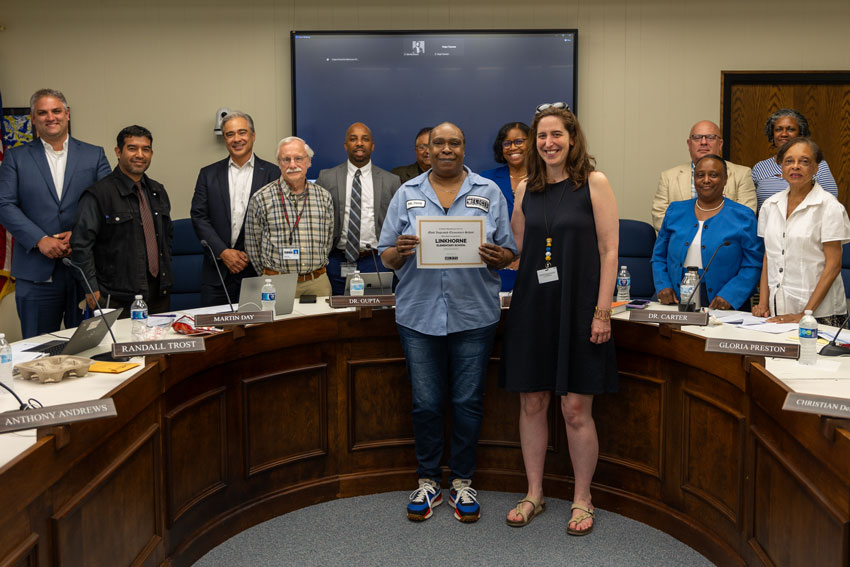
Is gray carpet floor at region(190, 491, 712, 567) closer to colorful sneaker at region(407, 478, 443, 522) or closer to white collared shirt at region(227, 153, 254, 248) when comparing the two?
colorful sneaker at region(407, 478, 443, 522)

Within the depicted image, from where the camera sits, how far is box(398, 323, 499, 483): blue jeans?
282 centimetres

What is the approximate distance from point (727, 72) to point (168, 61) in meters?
3.87

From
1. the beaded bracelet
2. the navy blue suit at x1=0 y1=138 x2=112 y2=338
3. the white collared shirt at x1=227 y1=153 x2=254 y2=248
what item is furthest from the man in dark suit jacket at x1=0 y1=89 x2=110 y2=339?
the beaded bracelet

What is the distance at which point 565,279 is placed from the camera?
8.46 ft

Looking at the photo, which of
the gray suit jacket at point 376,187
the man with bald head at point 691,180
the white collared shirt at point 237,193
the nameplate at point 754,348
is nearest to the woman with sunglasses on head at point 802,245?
the nameplate at point 754,348

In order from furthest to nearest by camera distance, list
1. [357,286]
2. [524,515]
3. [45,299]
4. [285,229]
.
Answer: [45,299] → [285,229] → [357,286] → [524,515]

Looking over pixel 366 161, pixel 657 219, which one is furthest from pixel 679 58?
pixel 366 161

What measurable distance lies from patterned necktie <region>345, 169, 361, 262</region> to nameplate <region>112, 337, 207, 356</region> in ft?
5.00

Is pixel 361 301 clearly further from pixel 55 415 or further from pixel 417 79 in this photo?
pixel 417 79

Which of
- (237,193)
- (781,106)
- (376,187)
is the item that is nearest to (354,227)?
(376,187)

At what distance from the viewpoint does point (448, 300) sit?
9.05 feet

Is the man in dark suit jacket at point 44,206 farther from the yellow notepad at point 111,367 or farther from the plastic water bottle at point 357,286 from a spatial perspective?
the yellow notepad at point 111,367

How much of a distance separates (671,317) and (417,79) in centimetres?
300

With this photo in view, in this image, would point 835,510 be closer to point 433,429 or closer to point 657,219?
point 433,429
